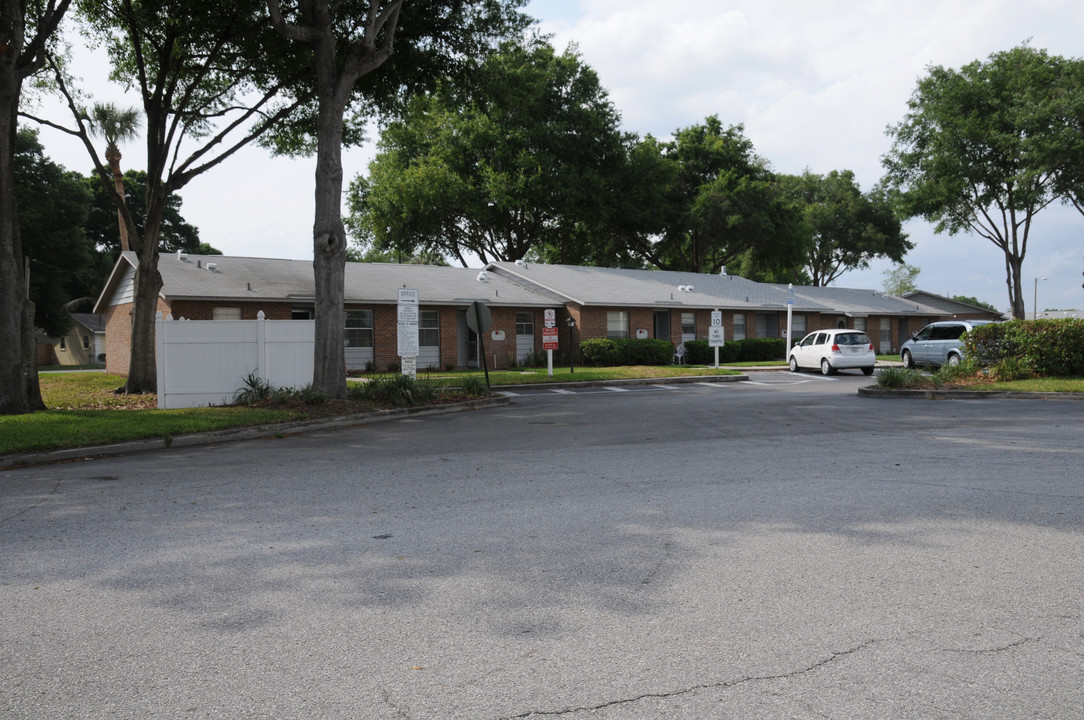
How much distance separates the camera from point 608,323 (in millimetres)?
33906

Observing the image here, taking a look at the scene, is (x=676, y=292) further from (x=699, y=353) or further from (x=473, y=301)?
(x=473, y=301)

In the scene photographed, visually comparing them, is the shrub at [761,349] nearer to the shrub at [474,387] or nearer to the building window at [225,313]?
the shrub at [474,387]

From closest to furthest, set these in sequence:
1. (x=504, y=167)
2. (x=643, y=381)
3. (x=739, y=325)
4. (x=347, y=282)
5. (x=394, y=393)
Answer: (x=394, y=393) → (x=643, y=381) → (x=347, y=282) → (x=739, y=325) → (x=504, y=167)

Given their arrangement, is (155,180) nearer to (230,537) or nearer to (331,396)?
(331,396)

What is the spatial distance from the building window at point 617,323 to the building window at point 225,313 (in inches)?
607

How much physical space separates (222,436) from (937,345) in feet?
74.5

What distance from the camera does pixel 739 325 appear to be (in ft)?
128

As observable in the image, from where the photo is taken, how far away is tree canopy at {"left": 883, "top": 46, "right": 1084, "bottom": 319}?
1341 inches

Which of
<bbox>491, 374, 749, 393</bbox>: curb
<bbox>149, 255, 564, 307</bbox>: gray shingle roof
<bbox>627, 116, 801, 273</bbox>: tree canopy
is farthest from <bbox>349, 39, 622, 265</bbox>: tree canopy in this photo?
<bbox>491, 374, 749, 393</bbox>: curb

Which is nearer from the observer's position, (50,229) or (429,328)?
(429,328)

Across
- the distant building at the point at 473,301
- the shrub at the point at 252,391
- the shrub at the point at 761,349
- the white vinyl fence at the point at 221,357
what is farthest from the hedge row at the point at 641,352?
the shrub at the point at 252,391

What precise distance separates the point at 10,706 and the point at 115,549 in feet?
8.10

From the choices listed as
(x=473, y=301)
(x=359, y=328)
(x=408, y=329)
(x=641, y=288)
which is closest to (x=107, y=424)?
(x=408, y=329)

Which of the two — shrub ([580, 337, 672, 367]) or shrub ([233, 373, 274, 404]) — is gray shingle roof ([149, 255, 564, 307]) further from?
shrub ([233, 373, 274, 404])
